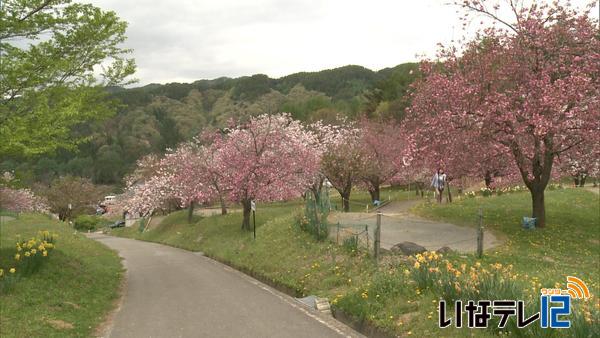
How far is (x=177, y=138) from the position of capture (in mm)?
133375

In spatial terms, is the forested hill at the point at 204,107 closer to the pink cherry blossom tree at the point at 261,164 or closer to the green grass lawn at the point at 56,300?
the pink cherry blossom tree at the point at 261,164

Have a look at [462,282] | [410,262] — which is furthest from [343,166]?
[462,282]

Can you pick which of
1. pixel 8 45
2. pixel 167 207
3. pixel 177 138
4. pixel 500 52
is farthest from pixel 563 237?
pixel 177 138

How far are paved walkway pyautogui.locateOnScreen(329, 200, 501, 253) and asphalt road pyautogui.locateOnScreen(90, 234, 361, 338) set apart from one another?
389 centimetres

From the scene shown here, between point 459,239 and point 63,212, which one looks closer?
point 459,239

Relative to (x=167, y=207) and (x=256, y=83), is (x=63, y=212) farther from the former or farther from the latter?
(x=256, y=83)

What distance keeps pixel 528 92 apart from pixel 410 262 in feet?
28.4

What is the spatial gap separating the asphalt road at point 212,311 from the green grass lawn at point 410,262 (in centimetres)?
74

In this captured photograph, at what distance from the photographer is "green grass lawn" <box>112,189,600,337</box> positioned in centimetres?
845

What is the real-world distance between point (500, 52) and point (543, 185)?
5211mm

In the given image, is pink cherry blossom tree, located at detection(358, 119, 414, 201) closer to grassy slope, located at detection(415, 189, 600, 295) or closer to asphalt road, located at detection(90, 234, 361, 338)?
grassy slope, located at detection(415, 189, 600, 295)

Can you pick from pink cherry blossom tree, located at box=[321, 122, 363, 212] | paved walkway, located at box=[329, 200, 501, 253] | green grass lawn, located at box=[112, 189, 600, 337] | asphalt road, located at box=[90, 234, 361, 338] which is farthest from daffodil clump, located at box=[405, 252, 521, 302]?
pink cherry blossom tree, located at box=[321, 122, 363, 212]

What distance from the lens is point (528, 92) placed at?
15859 mm

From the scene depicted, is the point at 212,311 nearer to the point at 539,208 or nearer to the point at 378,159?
the point at 539,208
